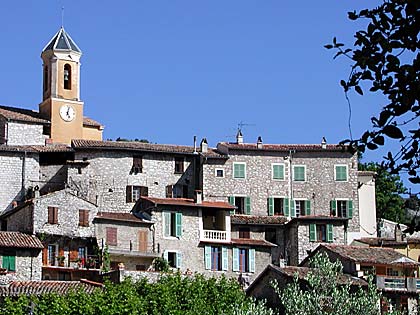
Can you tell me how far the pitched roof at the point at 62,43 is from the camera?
6397 centimetres

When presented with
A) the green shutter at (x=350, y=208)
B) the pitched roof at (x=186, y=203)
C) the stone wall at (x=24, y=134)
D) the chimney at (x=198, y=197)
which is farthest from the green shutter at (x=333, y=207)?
the stone wall at (x=24, y=134)

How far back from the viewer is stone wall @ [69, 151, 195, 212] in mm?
56094

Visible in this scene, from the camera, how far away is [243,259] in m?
55.1

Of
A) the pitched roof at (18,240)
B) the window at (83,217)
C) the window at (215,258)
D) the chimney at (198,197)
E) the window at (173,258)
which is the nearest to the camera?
the pitched roof at (18,240)

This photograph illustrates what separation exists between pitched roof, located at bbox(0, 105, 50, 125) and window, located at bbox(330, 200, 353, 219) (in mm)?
18191

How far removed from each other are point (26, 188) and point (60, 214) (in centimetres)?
469

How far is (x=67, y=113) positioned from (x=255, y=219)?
14.3 meters

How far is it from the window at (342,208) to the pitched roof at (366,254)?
768 cm

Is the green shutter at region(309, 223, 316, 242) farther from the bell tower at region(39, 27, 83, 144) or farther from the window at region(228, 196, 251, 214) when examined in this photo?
the bell tower at region(39, 27, 83, 144)

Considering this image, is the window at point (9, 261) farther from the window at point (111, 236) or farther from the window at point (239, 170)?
the window at point (239, 170)

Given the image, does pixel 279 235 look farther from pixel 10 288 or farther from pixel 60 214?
pixel 10 288

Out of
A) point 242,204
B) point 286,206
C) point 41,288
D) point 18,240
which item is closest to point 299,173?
point 286,206

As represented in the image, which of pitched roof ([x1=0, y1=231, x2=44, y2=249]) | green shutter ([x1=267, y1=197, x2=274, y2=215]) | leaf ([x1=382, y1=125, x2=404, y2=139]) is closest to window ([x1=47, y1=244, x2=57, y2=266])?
pitched roof ([x1=0, y1=231, x2=44, y2=249])

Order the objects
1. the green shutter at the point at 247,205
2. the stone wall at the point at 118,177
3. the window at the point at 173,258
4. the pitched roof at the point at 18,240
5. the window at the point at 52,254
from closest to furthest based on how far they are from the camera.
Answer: the pitched roof at the point at 18,240 < the window at the point at 52,254 < the window at the point at 173,258 < the stone wall at the point at 118,177 < the green shutter at the point at 247,205
